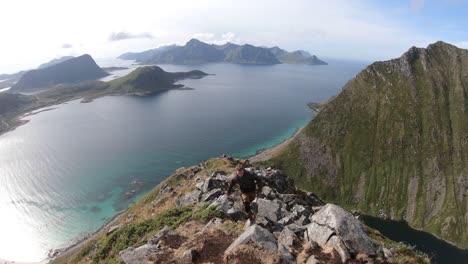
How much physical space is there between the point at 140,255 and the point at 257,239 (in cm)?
967

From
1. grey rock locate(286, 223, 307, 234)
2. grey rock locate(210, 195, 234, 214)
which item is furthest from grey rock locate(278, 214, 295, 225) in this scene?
grey rock locate(210, 195, 234, 214)

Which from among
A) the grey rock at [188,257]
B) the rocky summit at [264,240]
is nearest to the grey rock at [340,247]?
the rocky summit at [264,240]

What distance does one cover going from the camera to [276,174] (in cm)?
5922

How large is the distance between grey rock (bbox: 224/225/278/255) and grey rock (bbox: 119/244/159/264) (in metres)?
6.61

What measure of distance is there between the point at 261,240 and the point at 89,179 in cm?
19774

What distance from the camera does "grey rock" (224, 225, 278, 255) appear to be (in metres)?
21.2

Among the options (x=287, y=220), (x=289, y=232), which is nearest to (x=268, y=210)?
(x=287, y=220)

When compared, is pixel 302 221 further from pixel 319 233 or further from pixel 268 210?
pixel 319 233

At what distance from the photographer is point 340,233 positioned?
868 inches

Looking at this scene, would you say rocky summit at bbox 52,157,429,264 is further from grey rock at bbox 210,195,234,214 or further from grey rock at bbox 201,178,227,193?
grey rock at bbox 201,178,227,193

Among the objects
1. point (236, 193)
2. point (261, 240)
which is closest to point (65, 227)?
point (236, 193)

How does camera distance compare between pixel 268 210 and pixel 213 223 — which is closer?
pixel 213 223

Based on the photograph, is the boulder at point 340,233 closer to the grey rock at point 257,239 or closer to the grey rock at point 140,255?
the grey rock at point 257,239

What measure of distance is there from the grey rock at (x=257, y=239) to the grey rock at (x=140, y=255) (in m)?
6.61
